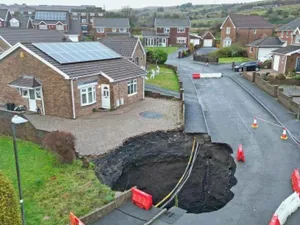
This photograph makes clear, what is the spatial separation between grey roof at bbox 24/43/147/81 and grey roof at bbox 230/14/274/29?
148ft

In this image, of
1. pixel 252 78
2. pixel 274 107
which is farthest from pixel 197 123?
pixel 252 78

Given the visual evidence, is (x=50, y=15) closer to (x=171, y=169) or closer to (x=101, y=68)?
(x=101, y=68)

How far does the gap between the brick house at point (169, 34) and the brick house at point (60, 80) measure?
54085 mm

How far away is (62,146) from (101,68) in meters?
10.4

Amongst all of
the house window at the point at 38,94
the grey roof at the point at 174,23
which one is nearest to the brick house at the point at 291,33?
the grey roof at the point at 174,23

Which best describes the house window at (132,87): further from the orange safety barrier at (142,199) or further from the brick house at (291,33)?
the brick house at (291,33)

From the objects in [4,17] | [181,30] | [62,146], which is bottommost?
[62,146]

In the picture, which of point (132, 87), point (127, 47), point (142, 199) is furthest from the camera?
point (127, 47)

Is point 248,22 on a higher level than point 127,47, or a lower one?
higher

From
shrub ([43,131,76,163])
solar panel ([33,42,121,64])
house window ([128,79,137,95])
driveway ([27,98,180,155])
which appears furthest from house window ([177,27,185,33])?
shrub ([43,131,76,163])

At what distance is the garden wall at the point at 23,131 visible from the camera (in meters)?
16.7

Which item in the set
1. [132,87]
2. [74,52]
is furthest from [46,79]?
[132,87]

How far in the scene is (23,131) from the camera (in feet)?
56.9

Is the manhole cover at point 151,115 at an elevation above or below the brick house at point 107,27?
below
